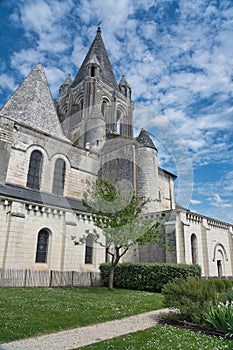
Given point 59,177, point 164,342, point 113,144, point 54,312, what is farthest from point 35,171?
point 164,342

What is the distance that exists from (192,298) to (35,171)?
1538 centimetres

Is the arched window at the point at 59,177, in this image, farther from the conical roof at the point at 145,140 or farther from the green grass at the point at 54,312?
the green grass at the point at 54,312

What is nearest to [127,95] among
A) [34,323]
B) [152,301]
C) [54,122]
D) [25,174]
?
[54,122]

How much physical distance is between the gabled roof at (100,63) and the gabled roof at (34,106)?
14649 mm

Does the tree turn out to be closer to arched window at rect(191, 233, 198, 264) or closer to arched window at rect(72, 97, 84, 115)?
arched window at rect(191, 233, 198, 264)

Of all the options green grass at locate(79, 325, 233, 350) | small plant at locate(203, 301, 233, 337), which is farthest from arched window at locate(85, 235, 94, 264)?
small plant at locate(203, 301, 233, 337)

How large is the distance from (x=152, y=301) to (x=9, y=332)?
666 centimetres

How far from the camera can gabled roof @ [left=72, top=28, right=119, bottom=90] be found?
40969 millimetres

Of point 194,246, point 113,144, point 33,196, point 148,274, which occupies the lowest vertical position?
point 148,274

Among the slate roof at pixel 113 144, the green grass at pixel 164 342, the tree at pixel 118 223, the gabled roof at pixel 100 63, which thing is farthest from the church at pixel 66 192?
the gabled roof at pixel 100 63

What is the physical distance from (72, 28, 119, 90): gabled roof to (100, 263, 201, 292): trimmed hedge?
32.4 meters

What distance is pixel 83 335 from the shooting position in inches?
232

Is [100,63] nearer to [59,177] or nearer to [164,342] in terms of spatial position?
[59,177]

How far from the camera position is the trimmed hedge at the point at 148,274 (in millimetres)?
13569
